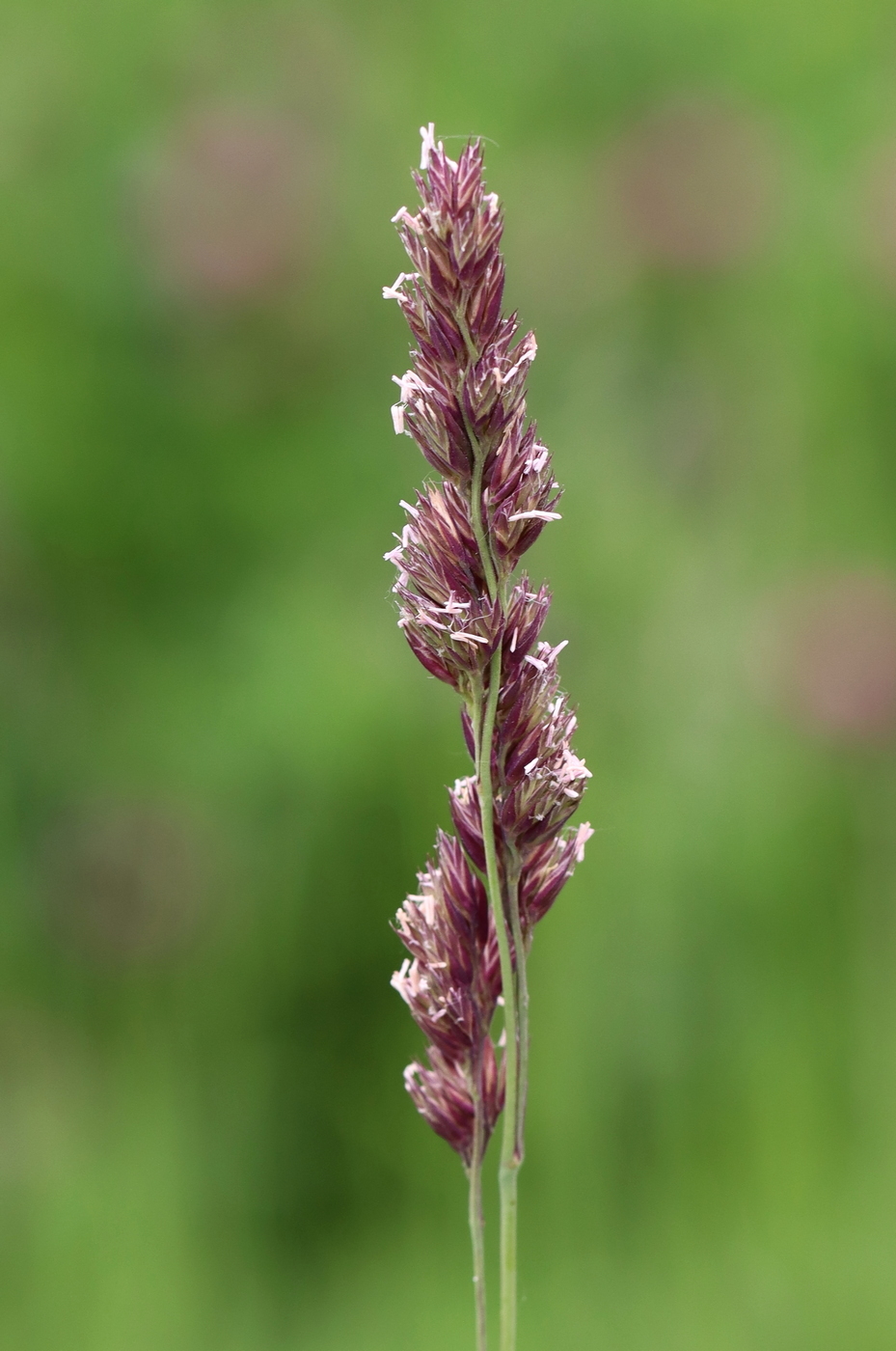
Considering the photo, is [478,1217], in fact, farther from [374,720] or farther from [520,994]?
[374,720]

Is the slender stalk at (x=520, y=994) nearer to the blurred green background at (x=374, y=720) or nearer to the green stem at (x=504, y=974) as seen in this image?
the green stem at (x=504, y=974)

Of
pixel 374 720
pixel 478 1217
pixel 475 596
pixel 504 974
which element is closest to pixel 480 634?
pixel 475 596

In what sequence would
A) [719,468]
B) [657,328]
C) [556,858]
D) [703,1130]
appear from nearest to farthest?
[556,858] < [703,1130] < [719,468] < [657,328]

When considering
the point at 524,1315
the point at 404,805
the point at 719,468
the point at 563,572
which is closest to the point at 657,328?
the point at 719,468

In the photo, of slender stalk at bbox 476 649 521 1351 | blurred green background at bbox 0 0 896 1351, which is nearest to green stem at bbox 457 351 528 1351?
slender stalk at bbox 476 649 521 1351

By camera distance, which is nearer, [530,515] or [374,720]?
[530,515]

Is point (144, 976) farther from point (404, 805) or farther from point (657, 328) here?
Result: point (657, 328)

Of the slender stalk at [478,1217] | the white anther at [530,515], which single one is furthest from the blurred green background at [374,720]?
the white anther at [530,515]
